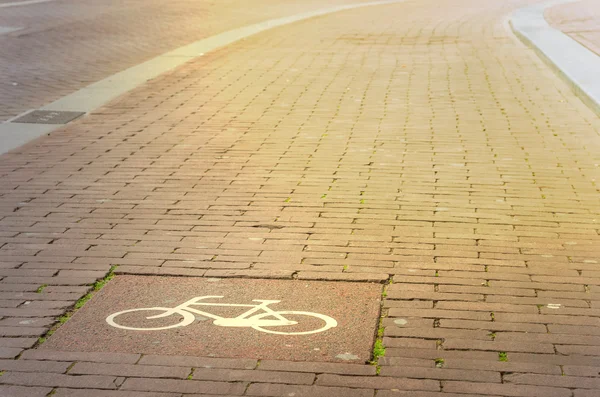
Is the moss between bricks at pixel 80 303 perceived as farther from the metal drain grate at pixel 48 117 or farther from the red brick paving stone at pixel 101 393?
the metal drain grate at pixel 48 117

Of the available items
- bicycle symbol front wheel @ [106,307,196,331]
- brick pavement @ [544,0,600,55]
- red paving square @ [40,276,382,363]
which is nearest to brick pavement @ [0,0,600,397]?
red paving square @ [40,276,382,363]

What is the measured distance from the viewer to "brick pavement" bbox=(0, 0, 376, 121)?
1330cm

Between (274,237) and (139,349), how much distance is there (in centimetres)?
186

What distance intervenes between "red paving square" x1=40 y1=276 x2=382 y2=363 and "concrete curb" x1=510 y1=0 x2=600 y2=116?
6.30m

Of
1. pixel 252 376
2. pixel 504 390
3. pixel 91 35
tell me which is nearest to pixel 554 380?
pixel 504 390

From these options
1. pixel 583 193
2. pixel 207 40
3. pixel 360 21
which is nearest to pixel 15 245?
pixel 583 193

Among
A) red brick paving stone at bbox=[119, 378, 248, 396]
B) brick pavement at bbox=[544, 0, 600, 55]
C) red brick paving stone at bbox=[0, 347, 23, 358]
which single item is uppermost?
red brick paving stone at bbox=[0, 347, 23, 358]

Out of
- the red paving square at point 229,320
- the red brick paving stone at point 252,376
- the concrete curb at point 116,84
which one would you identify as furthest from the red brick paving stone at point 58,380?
the concrete curb at point 116,84

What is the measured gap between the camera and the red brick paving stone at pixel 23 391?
397 centimetres

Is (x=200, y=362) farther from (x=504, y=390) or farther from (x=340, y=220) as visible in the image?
(x=340, y=220)

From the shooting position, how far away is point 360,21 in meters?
22.0

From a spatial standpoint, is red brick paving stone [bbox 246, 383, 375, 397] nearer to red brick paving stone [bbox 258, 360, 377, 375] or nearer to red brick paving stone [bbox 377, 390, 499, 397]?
red brick paving stone [bbox 377, 390, 499, 397]

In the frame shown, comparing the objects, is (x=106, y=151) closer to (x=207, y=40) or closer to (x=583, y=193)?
(x=583, y=193)

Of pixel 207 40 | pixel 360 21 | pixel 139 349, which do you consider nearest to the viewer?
pixel 139 349
